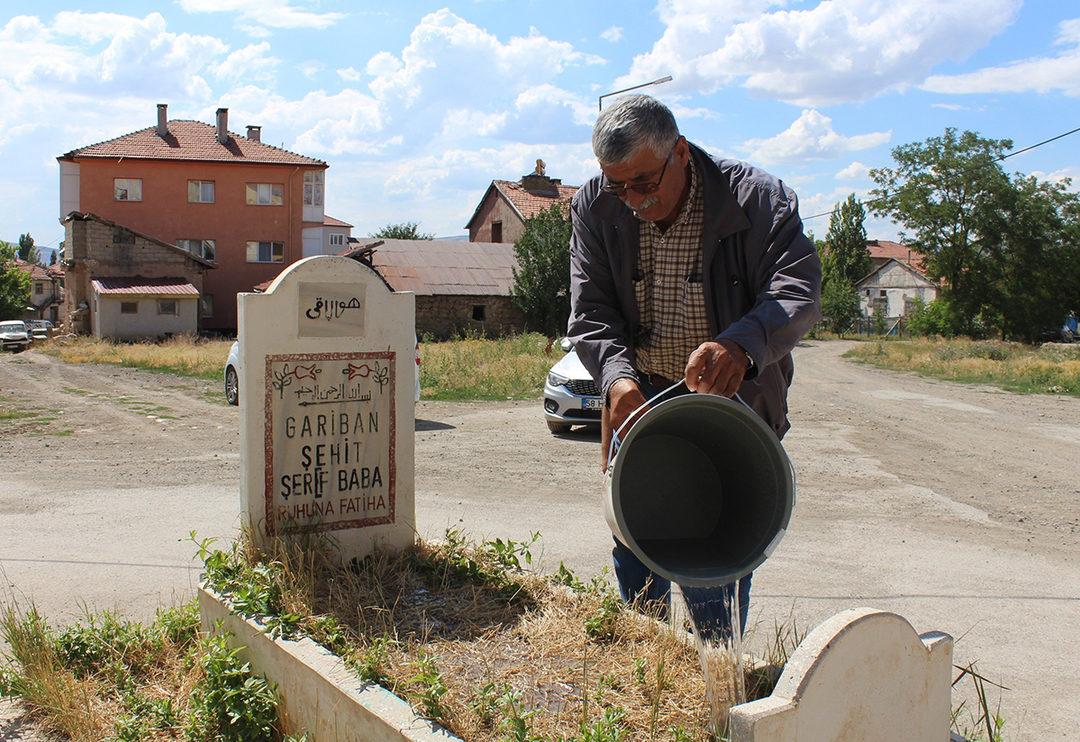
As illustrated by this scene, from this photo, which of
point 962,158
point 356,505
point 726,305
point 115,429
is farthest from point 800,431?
point 962,158

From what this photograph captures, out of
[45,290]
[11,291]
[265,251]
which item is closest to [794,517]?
[265,251]

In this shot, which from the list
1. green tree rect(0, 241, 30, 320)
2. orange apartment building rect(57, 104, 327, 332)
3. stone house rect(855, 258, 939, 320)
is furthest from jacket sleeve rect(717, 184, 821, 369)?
stone house rect(855, 258, 939, 320)

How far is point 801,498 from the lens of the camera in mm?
8867

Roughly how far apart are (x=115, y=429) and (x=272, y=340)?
9842 mm

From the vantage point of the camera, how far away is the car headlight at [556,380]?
A: 1305cm

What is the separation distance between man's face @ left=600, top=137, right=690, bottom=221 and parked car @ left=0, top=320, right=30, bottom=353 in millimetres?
43007

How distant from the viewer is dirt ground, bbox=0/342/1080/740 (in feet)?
17.3

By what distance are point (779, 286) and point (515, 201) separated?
50650 millimetres

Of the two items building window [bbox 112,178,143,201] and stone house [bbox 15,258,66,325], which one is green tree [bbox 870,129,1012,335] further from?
stone house [bbox 15,258,66,325]

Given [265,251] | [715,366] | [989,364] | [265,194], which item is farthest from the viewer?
[265,251]

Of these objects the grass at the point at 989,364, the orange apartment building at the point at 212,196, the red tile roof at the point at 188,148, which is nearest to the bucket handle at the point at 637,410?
the grass at the point at 989,364

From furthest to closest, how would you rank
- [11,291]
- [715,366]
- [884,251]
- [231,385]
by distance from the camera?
[884,251] → [11,291] → [231,385] → [715,366]

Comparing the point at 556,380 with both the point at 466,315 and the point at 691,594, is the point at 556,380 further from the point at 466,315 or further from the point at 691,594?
the point at 466,315

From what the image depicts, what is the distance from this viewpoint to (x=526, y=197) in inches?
2114
